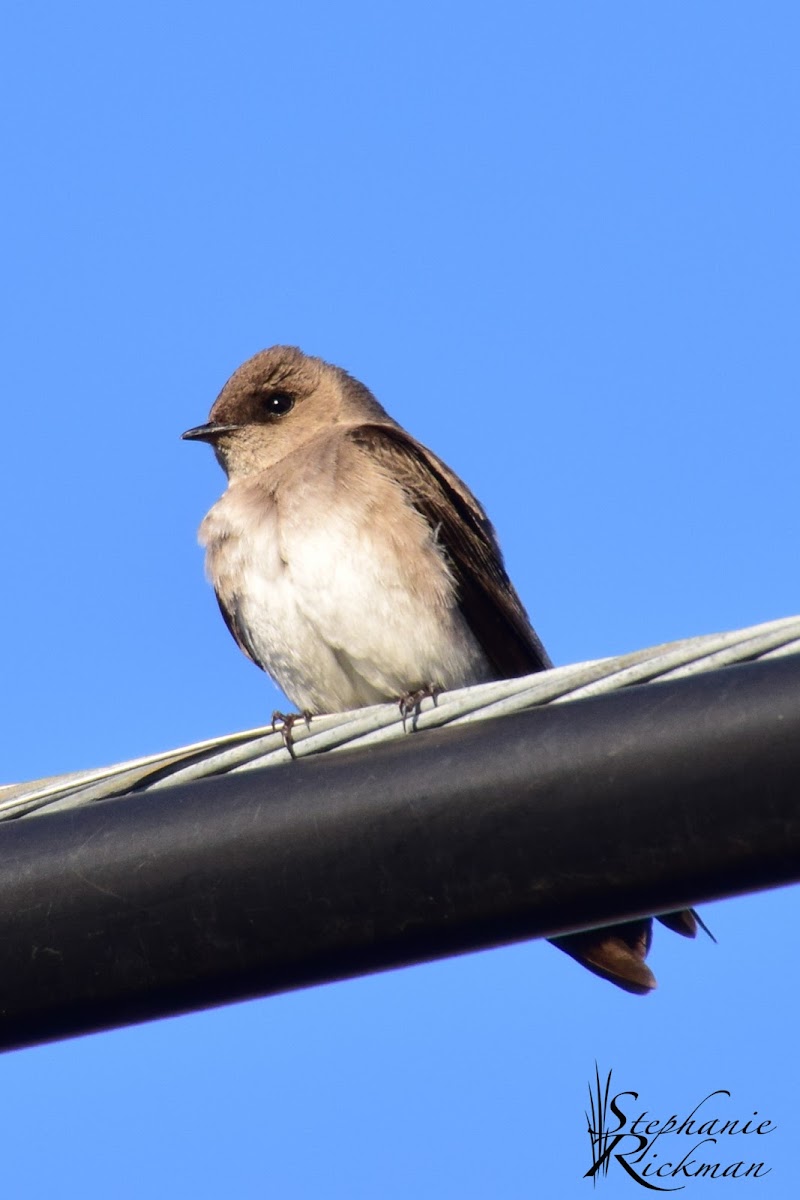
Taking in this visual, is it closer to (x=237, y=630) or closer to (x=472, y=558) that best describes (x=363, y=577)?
(x=472, y=558)

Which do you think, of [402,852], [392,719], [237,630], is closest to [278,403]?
[237,630]

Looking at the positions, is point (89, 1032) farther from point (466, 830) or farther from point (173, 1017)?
point (466, 830)

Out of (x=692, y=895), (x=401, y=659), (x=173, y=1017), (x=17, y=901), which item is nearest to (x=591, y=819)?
(x=692, y=895)

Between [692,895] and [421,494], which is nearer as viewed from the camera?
[692,895]

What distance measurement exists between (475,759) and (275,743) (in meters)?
0.34

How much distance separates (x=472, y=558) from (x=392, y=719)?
11.6 feet

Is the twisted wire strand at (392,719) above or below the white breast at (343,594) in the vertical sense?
below

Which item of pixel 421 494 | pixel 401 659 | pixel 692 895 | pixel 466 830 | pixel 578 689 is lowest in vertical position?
pixel 692 895

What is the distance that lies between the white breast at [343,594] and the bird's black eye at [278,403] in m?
1.35

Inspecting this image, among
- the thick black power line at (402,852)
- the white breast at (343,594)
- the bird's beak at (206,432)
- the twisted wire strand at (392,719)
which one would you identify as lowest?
the thick black power line at (402,852)

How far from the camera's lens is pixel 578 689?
8.29ft

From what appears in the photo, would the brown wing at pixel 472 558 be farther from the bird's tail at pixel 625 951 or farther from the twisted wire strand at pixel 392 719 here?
the twisted wire strand at pixel 392 719

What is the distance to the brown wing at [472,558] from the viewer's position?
20.0 feet

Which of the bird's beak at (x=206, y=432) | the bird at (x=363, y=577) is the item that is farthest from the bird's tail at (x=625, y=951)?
the bird's beak at (x=206, y=432)
